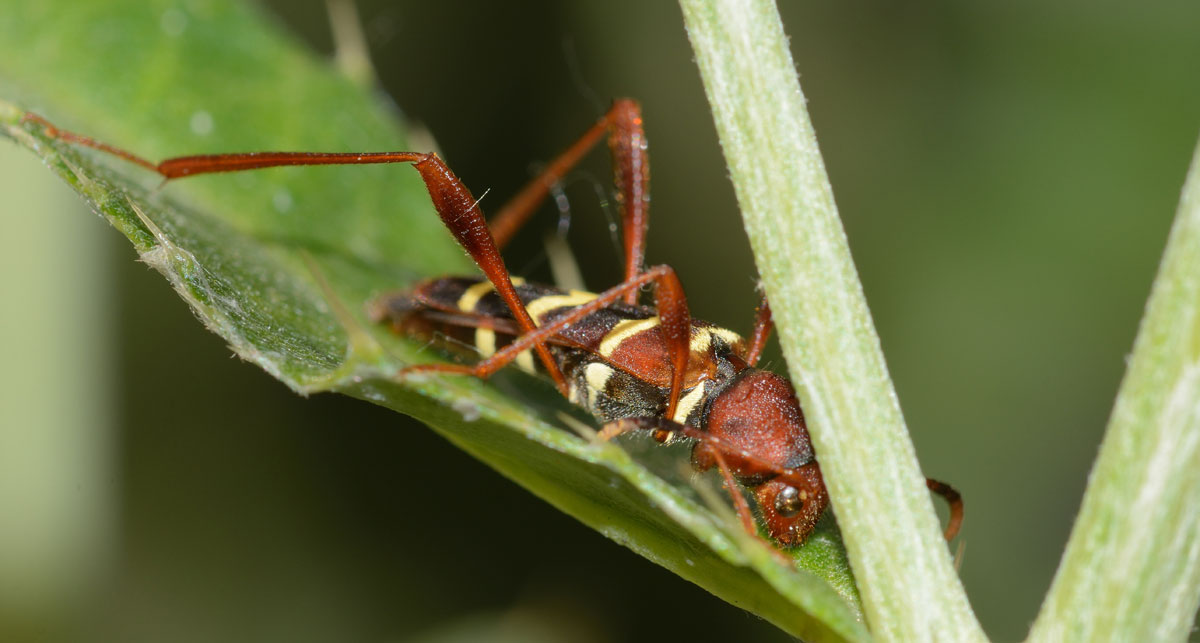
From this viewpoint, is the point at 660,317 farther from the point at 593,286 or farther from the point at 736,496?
the point at 593,286

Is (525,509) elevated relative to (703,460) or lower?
lower

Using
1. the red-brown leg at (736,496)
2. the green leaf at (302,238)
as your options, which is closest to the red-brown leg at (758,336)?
the green leaf at (302,238)

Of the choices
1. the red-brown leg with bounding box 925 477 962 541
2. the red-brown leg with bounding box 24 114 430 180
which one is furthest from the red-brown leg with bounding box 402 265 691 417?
the red-brown leg with bounding box 925 477 962 541

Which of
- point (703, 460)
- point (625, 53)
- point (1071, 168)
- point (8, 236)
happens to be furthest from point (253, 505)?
point (1071, 168)

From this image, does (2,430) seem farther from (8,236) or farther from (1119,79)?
(1119,79)

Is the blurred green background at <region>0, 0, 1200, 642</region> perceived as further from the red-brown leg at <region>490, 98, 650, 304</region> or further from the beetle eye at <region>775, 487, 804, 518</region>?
the beetle eye at <region>775, 487, 804, 518</region>

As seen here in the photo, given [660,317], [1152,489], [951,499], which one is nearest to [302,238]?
[660,317]
